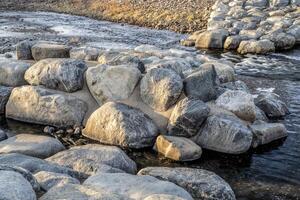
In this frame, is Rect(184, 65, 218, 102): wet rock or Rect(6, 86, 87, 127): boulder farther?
Rect(6, 86, 87, 127): boulder

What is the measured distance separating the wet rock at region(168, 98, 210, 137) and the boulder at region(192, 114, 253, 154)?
222 mm

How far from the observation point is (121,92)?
14625 millimetres

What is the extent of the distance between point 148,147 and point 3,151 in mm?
3986

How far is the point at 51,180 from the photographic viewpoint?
26.7ft

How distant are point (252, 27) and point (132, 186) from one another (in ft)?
75.4

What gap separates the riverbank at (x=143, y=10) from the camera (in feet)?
116

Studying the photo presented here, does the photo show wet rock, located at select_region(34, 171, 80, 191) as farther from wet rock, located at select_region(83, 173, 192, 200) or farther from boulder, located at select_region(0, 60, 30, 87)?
boulder, located at select_region(0, 60, 30, 87)

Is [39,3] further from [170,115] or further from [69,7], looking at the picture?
[170,115]

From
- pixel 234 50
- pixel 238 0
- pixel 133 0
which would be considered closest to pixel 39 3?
pixel 133 0

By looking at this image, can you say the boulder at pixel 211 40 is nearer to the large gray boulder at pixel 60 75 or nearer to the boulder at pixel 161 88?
the large gray boulder at pixel 60 75

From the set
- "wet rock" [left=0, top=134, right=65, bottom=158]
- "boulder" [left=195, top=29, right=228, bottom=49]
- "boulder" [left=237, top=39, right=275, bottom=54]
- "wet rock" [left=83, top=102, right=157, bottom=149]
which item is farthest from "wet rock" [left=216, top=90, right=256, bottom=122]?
"boulder" [left=195, top=29, right=228, bottom=49]

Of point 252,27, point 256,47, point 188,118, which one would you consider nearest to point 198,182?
point 188,118

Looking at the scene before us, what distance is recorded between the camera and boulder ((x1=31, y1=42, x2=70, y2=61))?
16969 millimetres

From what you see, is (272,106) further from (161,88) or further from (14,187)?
(14,187)
